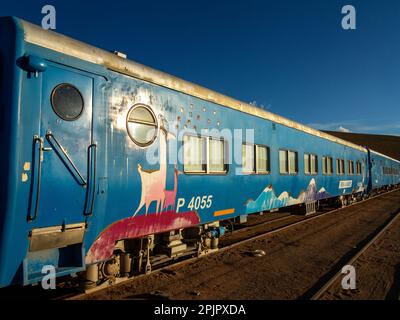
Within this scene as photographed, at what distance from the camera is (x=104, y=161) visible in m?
4.18

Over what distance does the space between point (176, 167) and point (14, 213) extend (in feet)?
8.62

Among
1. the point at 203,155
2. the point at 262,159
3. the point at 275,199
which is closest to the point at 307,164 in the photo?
the point at 275,199

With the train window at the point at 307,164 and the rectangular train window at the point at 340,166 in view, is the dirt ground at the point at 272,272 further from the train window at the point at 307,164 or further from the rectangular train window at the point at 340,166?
the rectangular train window at the point at 340,166

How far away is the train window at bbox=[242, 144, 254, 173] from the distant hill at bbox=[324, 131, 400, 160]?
10376 cm

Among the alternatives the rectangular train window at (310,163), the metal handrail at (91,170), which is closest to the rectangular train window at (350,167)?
the rectangular train window at (310,163)

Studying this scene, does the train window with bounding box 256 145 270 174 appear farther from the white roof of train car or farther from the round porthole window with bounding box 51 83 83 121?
the round porthole window with bounding box 51 83 83 121

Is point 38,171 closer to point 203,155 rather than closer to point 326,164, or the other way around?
point 203,155

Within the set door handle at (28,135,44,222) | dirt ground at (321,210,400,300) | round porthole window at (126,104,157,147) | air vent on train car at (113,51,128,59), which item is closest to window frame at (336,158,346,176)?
dirt ground at (321,210,400,300)

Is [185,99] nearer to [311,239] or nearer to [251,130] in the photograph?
[251,130]

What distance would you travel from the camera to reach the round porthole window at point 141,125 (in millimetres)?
4621

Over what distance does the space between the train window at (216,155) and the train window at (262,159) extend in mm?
1520

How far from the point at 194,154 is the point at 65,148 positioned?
2.59 m

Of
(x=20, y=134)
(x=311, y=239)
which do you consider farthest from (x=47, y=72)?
(x=311, y=239)
